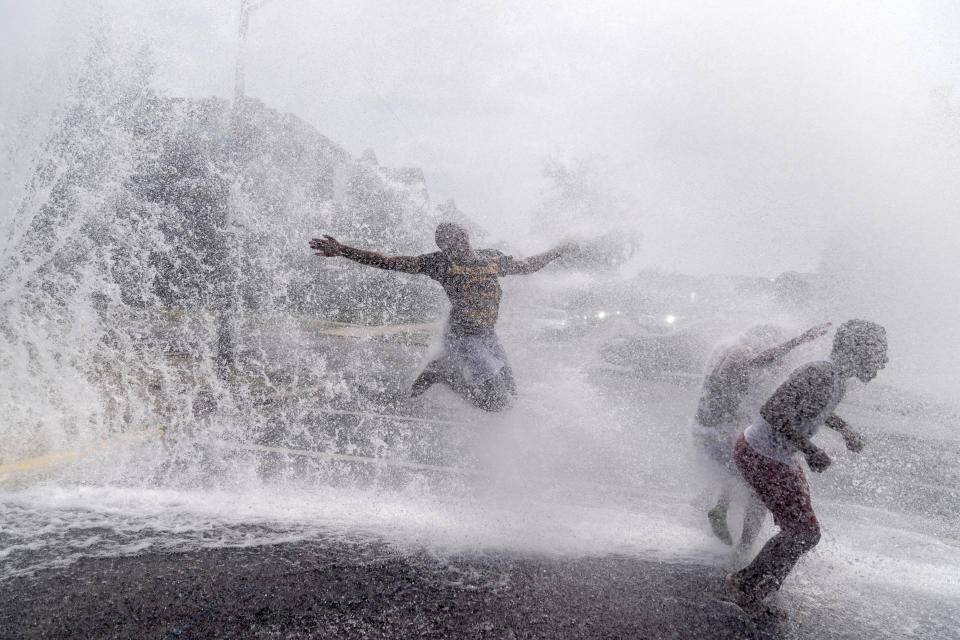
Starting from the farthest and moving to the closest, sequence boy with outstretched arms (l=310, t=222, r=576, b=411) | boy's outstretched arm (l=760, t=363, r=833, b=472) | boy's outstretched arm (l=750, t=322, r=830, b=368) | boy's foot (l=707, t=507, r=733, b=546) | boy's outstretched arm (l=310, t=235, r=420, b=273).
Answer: boy with outstretched arms (l=310, t=222, r=576, b=411) → boy's outstretched arm (l=310, t=235, r=420, b=273) → boy's foot (l=707, t=507, r=733, b=546) → boy's outstretched arm (l=750, t=322, r=830, b=368) → boy's outstretched arm (l=760, t=363, r=833, b=472)

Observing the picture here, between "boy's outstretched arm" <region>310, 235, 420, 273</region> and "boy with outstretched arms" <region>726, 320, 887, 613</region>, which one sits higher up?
"boy's outstretched arm" <region>310, 235, 420, 273</region>

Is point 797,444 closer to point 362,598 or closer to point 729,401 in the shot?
point 729,401

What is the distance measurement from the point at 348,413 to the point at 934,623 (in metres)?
6.51

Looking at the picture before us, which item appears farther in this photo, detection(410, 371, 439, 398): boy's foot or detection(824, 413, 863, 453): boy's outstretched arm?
detection(410, 371, 439, 398): boy's foot

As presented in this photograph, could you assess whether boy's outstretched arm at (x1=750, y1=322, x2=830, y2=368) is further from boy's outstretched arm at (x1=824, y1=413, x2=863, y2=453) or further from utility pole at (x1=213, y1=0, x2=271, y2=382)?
utility pole at (x1=213, y1=0, x2=271, y2=382)

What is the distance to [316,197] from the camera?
114ft

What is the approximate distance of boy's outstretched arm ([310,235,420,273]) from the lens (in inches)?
189

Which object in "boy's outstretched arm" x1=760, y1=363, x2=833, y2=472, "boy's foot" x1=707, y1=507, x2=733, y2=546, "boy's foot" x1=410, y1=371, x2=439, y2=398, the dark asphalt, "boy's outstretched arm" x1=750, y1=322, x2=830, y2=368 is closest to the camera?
the dark asphalt

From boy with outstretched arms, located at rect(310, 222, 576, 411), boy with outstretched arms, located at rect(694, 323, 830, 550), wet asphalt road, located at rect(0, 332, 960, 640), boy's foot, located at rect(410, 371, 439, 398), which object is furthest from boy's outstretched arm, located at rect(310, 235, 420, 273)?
boy with outstretched arms, located at rect(694, 323, 830, 550)

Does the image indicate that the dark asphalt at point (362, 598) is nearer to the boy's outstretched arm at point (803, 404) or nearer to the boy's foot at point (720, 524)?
the boy's foot at point (720, 524)

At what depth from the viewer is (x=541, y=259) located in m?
5.70

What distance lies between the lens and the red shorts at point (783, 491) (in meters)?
3.32

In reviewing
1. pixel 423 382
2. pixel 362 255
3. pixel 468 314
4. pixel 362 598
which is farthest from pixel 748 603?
pixel 362 255

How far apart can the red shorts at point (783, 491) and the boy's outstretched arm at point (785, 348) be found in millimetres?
884
